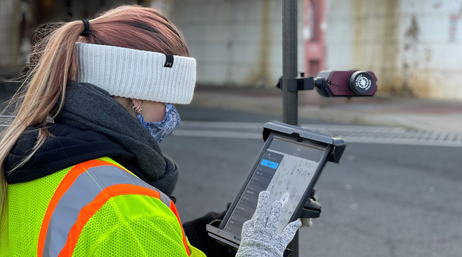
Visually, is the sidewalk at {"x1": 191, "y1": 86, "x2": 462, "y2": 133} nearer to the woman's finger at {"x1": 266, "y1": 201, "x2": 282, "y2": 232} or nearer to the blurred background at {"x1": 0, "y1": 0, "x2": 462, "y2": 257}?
the blurred background at {"x1": 0, "y1": 0, "x2": 462, "y2": 257}

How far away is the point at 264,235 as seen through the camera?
1442mm

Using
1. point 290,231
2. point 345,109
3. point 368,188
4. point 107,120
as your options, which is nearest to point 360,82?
point 290,231

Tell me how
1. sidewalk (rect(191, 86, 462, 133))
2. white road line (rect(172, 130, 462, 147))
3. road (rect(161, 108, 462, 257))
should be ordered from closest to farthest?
road (rect(161, 108, 462, 257)) → white road line (rect(172, 130, 462, 147)) → sidewalk (rect(191, 86, 462, 133))

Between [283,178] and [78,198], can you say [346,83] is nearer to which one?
[283,178]

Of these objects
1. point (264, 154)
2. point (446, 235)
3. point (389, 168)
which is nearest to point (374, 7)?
point (389, 168)

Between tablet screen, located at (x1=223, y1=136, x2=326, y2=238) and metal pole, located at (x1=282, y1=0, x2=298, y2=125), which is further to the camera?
metal pole, located at (x1=282, y1=0, x2=298, y2=125)

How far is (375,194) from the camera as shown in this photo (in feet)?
18.5

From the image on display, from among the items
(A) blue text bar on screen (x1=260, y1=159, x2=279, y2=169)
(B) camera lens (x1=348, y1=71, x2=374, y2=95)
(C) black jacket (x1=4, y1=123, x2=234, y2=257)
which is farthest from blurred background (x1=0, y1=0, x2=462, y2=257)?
(B) camera lens (x1=348, y1=71, x2=374, y2=95)

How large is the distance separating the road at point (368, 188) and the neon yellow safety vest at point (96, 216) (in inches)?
119

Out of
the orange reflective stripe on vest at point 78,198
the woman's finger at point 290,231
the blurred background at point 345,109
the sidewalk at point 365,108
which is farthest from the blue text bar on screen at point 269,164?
the sidewalk at point 365,108

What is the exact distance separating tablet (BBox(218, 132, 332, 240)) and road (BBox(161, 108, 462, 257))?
8.21 feet

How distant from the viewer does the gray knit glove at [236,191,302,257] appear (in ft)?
4.68

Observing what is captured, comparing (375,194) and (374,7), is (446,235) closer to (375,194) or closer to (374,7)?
(375,194)

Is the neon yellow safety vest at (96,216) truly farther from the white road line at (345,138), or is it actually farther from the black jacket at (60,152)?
the white road line at (345,138)
